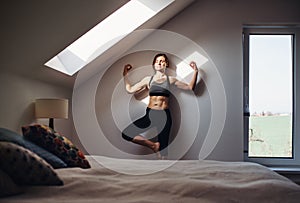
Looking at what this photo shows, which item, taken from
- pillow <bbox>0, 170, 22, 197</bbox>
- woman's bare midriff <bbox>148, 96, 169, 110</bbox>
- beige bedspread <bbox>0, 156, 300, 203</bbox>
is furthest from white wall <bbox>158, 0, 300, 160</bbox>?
pillow <bbox>0, 170, 22, 197</bbox>

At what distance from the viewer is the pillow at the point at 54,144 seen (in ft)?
6.17

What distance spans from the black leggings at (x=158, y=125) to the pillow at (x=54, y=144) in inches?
66.1

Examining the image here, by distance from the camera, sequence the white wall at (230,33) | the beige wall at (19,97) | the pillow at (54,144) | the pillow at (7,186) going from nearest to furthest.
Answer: the pillow at (7,186) → the pillow at (54,144) → the beige wall at (19,97) → the white wall at (230,33)

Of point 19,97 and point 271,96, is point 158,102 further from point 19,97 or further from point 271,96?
point 19,97

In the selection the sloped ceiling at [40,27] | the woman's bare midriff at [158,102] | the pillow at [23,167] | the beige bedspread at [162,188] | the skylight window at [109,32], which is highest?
the skylight window at [109,32]

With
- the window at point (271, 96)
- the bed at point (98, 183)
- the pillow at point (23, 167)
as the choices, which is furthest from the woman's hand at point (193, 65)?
the pillow at point (23, 167)

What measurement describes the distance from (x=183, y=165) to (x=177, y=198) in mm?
885

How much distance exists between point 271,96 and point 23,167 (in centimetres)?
308

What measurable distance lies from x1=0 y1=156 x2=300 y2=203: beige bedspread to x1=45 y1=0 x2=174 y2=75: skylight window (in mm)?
1606

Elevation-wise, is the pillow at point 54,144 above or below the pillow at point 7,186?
above

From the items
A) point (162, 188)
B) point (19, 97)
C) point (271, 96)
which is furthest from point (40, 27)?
point (271, 96)

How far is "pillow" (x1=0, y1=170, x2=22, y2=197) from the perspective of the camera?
52.5 inches

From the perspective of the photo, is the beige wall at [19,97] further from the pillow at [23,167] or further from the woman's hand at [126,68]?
the pillow at [23,167]

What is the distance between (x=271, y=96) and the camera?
155 inches
